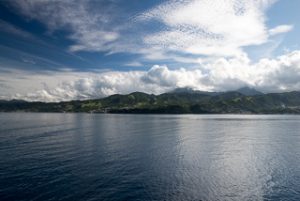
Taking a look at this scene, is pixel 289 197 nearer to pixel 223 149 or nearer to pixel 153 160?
pixel 153 160

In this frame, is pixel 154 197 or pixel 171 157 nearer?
pixel 154 197

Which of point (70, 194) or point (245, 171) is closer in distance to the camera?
point (70, 194)

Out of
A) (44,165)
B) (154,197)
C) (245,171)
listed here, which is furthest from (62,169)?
(245,171)

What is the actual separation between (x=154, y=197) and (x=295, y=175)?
1419 inches

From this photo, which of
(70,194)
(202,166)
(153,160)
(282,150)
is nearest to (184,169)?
(202,166)

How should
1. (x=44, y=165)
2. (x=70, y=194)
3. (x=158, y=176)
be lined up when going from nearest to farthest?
(x=70, y=194), (x=158, y=176), (x=44, y=165)

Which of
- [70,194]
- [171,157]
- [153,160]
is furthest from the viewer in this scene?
[171,157]

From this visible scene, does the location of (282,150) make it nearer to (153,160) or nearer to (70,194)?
(153,160)

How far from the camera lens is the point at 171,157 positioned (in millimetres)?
74125

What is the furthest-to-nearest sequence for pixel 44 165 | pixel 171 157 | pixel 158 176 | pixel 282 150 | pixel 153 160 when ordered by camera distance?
pixel 282 150 < pixel 171 157 < pixel 153 160 < pixel 44 165 < pixel 158 176

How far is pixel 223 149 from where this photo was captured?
90000 millimetres

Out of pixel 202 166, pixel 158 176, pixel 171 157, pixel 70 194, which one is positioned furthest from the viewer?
pixel 171 157

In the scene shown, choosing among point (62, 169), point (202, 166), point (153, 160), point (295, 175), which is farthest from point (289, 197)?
point (62, 169)

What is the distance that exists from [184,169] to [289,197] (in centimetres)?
2407
